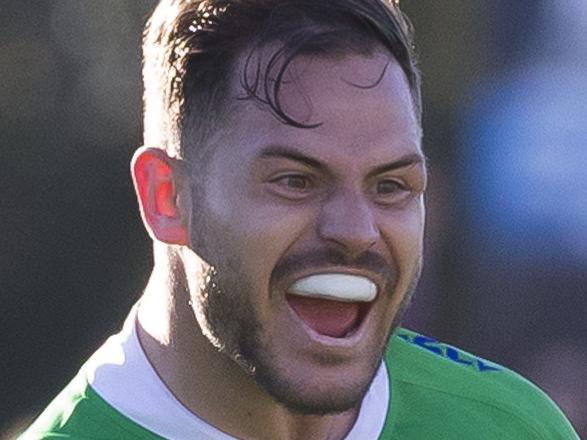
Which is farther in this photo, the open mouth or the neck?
the neck

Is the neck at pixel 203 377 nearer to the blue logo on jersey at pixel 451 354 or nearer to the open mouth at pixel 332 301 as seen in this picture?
the open mouth at pixel 332 301

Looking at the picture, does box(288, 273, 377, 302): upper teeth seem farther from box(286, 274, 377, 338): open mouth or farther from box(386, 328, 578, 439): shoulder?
box(386, 328, 578, 439): shoulder

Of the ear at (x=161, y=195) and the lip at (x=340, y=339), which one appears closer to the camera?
the lip at (x=340, y=339)

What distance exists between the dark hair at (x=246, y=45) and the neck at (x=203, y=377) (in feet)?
0.92

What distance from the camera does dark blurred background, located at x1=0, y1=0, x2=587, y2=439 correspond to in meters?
7.30

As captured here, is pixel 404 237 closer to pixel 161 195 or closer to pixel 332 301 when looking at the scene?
pixel 332 301

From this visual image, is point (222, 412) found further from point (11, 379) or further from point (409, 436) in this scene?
point (11, 379)

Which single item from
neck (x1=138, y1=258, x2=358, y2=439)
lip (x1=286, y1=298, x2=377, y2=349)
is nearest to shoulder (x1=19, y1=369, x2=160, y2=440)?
neck (x1=138, y1=258, x2=358, y2=439)

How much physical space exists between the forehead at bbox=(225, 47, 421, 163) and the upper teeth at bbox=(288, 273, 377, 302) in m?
0.20

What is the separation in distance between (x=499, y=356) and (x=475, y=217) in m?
0.51

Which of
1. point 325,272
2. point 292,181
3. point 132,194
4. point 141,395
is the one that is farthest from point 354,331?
point 132,194

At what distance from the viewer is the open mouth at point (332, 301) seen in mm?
3258

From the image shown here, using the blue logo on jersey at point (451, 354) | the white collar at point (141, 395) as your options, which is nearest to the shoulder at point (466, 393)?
the blue logo on jersey at point (451, 354)

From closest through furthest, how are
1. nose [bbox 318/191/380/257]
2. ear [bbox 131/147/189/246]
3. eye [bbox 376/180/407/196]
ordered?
1. nose [bbox 318/191/380/257]
2. eye [bbox 376/180/407/196]
3. ear [bbox 131/147/189/246]
